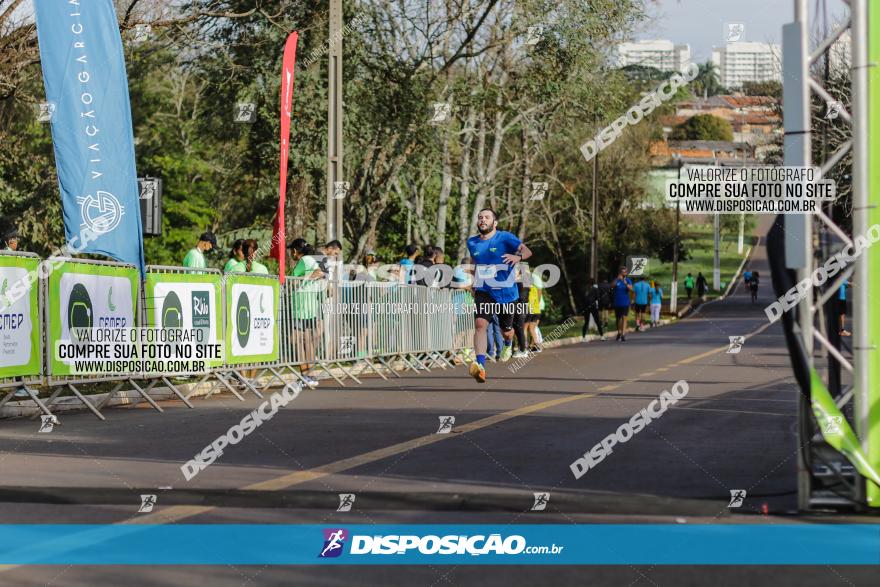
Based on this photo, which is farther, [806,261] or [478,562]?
[806,261]

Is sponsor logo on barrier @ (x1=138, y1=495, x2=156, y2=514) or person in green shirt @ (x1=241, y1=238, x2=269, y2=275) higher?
person in green shirt @ (x1=241, y1=238, x2=269, y2=275)

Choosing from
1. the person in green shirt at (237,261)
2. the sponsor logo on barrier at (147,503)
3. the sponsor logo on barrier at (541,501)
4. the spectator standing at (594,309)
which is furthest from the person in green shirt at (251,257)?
the spectator standing at (594,309)

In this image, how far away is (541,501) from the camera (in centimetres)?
689

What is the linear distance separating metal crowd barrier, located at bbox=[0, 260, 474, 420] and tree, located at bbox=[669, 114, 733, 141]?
14106cm

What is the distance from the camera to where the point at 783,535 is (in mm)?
6004

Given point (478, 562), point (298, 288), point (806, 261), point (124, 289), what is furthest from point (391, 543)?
point (298, 288)

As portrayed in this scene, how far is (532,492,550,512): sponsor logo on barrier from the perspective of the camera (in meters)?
6.80

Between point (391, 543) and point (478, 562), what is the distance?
1.74 ft

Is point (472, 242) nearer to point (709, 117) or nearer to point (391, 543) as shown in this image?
point (391, 543)

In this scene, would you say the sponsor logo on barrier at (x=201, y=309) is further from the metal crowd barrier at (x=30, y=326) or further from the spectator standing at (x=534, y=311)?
the spectator standing at (x=534, y=311)

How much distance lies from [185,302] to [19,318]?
2668 mm

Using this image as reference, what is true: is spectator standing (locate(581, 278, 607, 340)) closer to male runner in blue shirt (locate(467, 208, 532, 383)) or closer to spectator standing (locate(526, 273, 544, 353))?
spectator standing (locate(526, 273, 544, 353))

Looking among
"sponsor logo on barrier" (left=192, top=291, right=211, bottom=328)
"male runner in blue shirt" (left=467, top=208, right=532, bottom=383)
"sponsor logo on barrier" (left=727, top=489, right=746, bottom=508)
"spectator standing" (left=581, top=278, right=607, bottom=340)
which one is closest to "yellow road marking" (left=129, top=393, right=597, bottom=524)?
"sponsor logo on barrier" (left=727, top=489, right=746, bottom=508)

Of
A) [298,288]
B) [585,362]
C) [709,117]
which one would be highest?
[709,117]
